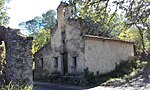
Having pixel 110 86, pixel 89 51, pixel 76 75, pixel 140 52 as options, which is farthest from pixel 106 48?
pixel 140 52

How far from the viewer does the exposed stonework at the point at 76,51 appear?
2670cm

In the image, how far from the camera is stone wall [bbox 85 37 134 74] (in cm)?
2666

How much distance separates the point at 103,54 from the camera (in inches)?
1117

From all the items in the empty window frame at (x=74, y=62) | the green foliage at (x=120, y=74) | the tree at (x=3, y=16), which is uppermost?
the tree at (x=3, y=16)

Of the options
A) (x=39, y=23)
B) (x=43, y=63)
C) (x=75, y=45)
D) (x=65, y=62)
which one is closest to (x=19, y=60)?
(x=75, y=45)

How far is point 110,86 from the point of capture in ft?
72.0

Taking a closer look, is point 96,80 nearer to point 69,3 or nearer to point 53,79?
point 53,79

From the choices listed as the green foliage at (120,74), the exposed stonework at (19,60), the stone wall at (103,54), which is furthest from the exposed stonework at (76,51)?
the exposed stonework at (19,60)

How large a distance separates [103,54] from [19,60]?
15525mm

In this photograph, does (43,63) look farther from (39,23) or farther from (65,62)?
(39,23)

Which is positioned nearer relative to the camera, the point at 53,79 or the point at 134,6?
the point at 134,6

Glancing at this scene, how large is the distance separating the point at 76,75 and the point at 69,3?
1351 cm

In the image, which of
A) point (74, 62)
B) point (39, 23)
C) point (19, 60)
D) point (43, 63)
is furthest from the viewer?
point (39, 23)

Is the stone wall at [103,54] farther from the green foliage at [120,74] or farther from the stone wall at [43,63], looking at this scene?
the stone wall at [43,63]
